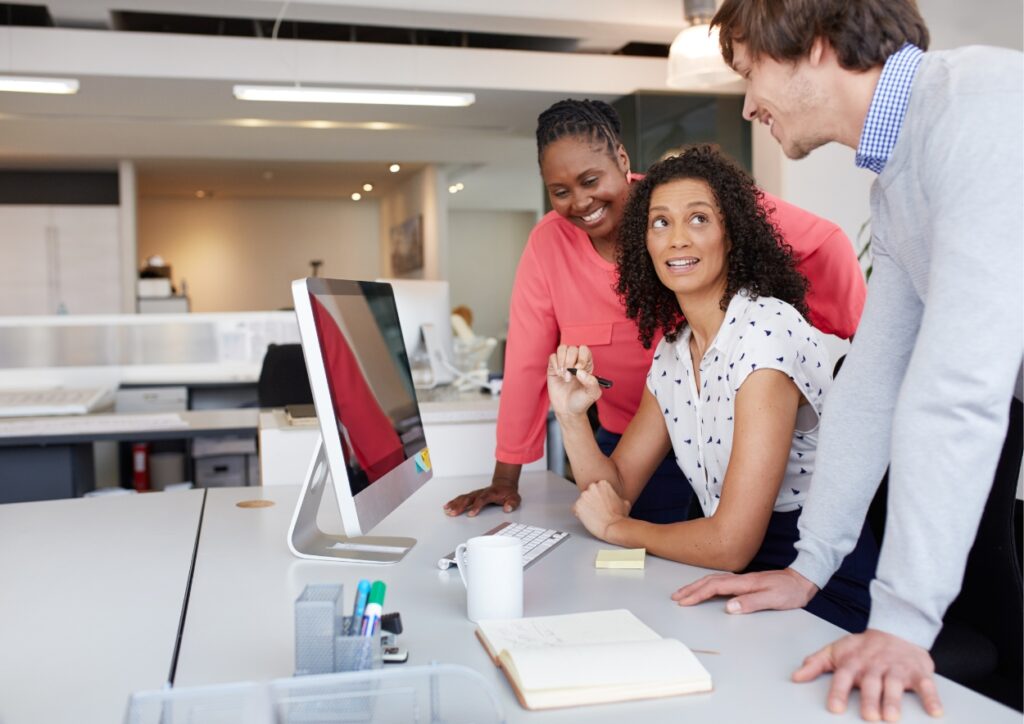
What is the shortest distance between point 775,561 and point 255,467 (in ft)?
10.3

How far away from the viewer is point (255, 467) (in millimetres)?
4312

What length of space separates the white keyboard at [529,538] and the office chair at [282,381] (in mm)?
2381

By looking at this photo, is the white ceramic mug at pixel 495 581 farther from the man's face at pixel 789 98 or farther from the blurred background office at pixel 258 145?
the blurred background office at pixel 258 145

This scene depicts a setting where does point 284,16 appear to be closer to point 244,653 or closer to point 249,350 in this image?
point 249,350

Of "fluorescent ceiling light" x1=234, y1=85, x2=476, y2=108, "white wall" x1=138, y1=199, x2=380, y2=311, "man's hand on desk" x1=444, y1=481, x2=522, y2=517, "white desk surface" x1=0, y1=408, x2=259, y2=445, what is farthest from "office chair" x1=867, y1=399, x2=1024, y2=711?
"white wall" x1=138, y1=199, x2=380, y2=311

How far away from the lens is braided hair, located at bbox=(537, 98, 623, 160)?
6.74ft

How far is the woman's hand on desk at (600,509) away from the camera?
164 cm

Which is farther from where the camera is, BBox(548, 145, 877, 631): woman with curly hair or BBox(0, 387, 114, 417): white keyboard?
BBox(0, 387, 114, 417): white keyboard

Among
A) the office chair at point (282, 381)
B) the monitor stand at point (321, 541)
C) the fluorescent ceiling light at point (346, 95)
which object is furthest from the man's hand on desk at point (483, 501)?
the fluorescent ceiling light at point (346, 95)

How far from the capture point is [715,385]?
1.61 m

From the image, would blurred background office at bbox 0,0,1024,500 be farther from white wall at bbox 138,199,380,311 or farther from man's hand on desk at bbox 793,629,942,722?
man's hand on desk at bbox 793,629,942,722

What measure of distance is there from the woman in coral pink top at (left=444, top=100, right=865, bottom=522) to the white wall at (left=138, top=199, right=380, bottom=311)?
10.6 meters

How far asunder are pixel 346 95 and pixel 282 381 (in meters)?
2.62

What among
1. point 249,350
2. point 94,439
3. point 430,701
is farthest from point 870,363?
point 249,350
